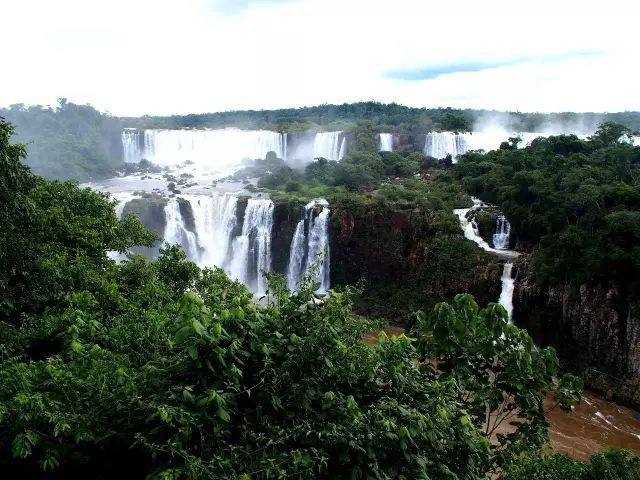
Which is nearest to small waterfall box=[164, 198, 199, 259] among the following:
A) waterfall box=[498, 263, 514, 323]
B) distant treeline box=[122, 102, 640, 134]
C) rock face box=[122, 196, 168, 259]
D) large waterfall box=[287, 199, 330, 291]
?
rock face box=[122, 196, 168, 259]

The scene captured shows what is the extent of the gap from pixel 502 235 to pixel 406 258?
17.4 feet

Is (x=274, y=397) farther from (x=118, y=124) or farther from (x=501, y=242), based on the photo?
(x=118, y=124)

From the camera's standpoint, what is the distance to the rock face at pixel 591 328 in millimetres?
19312

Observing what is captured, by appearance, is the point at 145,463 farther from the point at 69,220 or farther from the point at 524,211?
the point at 524,211

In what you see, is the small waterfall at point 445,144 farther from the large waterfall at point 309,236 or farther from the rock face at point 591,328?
the rock face at point 591,328

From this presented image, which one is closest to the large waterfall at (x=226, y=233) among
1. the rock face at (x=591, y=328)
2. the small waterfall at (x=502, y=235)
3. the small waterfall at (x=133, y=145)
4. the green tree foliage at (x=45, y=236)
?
the small waterfall at (x=502, y=235)

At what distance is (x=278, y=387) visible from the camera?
4387mm

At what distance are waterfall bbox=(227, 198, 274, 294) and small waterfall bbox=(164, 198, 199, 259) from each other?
2.71 m

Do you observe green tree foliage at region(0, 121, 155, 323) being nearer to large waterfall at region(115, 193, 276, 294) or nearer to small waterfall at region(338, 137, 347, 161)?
large waterfall at region(115, 193, 276, 294)

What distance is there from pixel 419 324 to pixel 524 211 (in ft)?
75.8

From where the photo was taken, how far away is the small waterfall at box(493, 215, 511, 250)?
27469 mm

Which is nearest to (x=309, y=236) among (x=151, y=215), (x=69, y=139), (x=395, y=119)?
(x=151, y=215)

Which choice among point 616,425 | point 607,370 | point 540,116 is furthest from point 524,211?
point 540,116

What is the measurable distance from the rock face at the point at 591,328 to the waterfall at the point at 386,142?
29037mm
